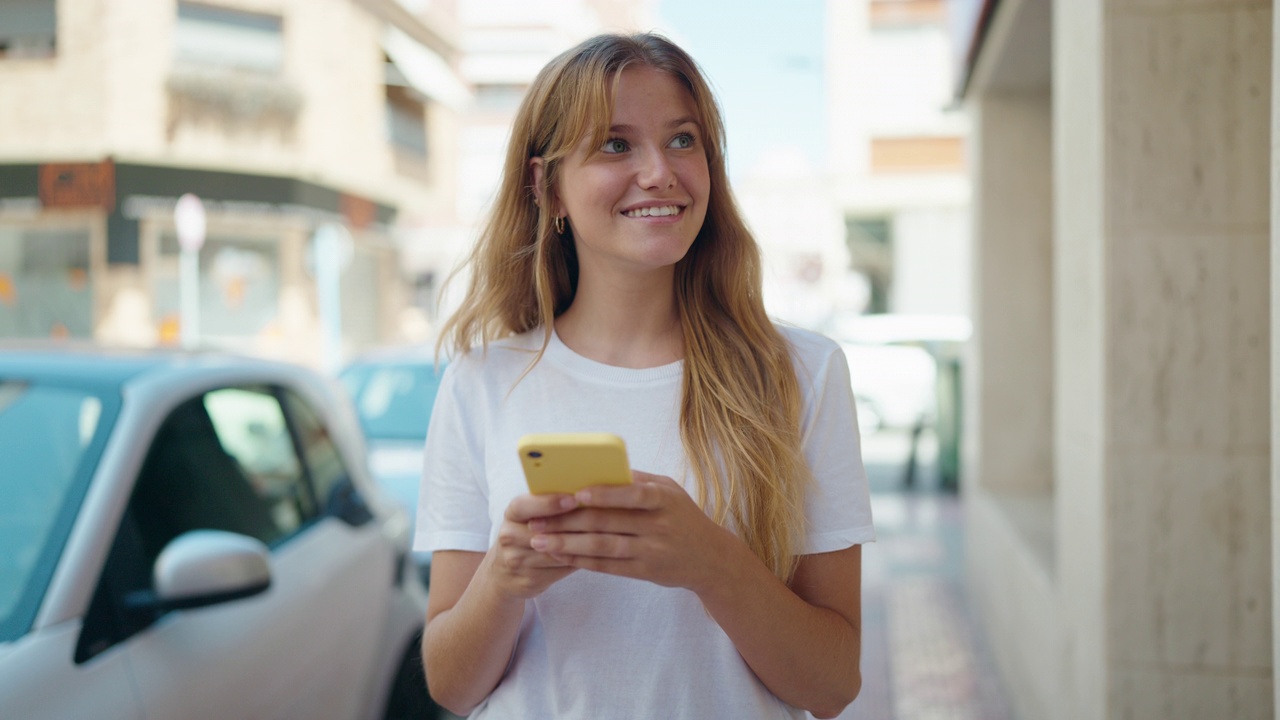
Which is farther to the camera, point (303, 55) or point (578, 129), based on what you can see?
point (303, 55)

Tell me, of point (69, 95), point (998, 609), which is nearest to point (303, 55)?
point (69, 95)

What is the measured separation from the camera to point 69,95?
18.7m

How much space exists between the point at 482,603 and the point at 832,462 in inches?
23.3

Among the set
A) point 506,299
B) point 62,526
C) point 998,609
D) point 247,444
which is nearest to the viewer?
point 506,299

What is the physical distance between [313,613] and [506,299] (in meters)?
1.24

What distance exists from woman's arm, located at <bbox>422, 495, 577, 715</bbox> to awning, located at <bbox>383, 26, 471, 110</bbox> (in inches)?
898

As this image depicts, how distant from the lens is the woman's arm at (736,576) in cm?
148

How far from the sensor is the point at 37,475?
8.05 feet

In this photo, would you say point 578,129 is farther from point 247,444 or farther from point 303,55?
point 303,55

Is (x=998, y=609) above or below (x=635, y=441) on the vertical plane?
below

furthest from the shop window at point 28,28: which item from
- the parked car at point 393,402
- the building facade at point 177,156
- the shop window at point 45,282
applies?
Answer: the parked car at point 393,402

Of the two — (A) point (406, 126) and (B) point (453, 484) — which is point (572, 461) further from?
(A) point (406, 126)

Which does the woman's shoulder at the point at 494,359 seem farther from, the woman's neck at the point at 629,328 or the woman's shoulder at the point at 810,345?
the woman's shoulder at the point at 810,345

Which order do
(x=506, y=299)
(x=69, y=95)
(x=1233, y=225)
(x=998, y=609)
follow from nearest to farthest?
1. (x=506, y=299)
2. (x=1233, y=225)
3. (x=998, y=609)
4. (x=69, y=95)
